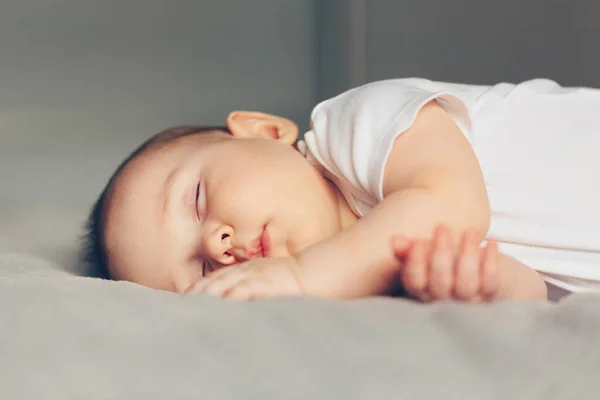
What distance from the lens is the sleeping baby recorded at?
0.67 meters

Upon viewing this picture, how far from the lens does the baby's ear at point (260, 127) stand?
100 cm

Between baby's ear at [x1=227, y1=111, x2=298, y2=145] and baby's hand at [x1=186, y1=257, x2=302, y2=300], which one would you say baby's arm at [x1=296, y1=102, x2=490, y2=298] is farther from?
baby's ear at [x1=227, y1=111, x2=298, y2=145]

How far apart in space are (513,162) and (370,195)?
190 mm

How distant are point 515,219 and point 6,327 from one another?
23.4 inches

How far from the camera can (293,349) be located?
414 millimetres

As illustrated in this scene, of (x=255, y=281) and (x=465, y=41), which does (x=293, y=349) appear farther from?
(x=465, y=41)

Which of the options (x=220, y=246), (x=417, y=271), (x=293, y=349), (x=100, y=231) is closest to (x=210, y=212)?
(x=220, y=246)

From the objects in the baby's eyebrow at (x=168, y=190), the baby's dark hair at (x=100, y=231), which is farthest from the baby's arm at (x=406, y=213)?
the baby's dark hair at (x=100, y=231)

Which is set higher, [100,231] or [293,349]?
[293,349]

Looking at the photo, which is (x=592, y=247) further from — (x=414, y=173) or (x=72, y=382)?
(x=72, y=382)

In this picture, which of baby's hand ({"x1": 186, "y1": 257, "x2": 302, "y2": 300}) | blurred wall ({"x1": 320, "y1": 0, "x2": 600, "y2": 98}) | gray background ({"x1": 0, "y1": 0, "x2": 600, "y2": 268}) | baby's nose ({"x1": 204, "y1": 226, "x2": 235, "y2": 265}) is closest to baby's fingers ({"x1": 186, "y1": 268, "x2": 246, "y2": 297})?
baby's hand ({"x1": 186, "y1": 257, "x2": 302, "y2": 300})

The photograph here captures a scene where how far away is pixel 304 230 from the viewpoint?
2.58 feet

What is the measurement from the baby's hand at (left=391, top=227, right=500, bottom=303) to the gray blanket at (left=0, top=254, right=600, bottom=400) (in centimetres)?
6

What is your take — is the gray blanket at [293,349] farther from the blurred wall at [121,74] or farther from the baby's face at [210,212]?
the blurred wall at [121,74]
